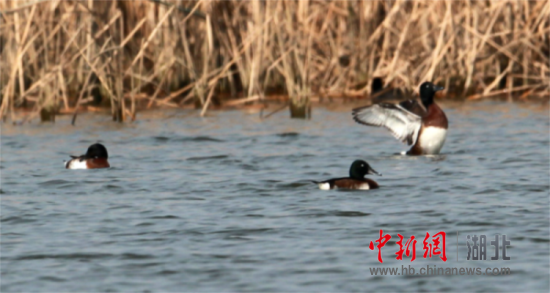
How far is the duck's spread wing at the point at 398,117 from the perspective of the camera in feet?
39.7

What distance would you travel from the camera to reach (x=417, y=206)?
8.02m

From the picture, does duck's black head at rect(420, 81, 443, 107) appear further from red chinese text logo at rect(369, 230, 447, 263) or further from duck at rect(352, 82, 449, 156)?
red chinese text logo at rect(369, 230, 447, 263)

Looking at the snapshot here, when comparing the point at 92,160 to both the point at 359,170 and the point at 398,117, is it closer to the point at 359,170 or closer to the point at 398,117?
the point at 359,170

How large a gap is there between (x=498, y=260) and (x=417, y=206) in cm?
205

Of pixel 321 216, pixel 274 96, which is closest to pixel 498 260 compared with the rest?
pixel 321 216

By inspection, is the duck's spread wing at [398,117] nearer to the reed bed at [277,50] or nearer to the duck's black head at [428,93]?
the duck's black head at [428,93]

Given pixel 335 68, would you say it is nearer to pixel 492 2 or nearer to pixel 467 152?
pixel 492 2

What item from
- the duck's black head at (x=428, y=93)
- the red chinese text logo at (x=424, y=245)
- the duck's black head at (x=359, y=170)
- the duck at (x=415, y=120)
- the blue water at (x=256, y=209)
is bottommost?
the blue water at (x=256, y=209)

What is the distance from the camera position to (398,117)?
40.4 feet

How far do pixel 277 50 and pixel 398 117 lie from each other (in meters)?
4.68

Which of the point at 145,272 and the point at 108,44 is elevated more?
the point at 108,44

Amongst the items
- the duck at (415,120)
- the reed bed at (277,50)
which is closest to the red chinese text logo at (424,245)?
the duck at (415,120)

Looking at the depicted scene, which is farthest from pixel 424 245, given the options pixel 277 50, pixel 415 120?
pixel 277 50

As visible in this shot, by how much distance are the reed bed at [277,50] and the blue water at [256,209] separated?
111 cm
